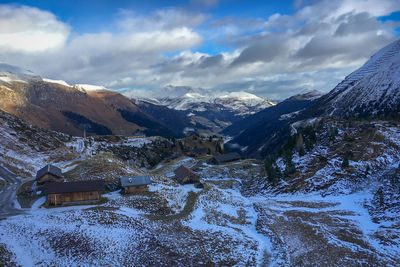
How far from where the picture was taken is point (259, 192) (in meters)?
75.6

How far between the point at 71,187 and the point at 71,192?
1135mm

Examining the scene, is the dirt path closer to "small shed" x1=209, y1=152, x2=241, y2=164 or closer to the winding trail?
the winding trail

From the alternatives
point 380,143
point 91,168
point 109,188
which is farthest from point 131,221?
point 380,143

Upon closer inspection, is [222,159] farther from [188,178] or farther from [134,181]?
[134,181]

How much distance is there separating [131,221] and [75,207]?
536 inches

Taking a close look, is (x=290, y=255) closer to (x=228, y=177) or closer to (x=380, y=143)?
(x=380, y=143)

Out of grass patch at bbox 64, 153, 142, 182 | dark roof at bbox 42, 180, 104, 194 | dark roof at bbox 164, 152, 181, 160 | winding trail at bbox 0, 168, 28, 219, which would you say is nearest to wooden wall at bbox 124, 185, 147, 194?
dark roof at bbox 42, 180, 104, 194

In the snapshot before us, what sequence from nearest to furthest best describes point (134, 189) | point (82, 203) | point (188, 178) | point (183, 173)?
point (82, 203), point (134, 189), point (188, 178), point (183, 173)

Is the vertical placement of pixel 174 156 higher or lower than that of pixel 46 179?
lower

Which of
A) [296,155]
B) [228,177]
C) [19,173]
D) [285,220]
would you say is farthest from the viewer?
[228,177]

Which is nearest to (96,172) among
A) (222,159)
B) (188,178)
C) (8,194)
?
(8,194)

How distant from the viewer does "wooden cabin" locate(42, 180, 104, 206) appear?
48.2m

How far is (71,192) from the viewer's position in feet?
163

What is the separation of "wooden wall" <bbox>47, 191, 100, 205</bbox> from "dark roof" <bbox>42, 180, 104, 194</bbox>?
3.63 ft
